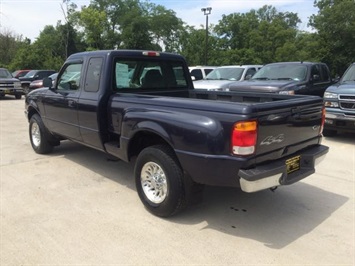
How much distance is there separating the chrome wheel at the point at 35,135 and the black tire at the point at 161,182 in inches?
132

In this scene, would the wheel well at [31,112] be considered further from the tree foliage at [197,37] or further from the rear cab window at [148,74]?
the tree foliage at [197,37]

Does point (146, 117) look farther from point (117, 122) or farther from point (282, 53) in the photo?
point (282, 53)

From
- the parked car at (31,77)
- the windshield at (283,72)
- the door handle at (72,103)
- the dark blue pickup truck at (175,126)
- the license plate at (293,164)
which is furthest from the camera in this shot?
the parked car at (31,77)

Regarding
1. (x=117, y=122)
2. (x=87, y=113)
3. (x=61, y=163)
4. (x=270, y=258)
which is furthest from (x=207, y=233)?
(x=61, y=163)

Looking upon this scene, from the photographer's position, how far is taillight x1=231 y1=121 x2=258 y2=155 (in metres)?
3.20

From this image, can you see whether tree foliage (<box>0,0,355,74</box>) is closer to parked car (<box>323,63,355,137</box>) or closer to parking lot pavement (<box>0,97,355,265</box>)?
parked car (<box>323,63,355,137</box>)

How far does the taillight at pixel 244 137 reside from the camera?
3197 millimetres

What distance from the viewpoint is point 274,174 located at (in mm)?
3410

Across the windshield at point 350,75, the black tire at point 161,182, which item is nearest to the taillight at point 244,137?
the black tire at point 161,182

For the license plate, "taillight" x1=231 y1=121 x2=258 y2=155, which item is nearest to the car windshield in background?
the license plate

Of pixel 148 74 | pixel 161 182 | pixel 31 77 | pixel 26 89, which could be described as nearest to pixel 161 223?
pixel 161 182

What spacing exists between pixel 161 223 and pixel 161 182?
1.51 ft

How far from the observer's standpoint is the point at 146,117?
13.1 ft

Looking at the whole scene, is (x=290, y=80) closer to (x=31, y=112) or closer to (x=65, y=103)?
(x=65, y=103)
